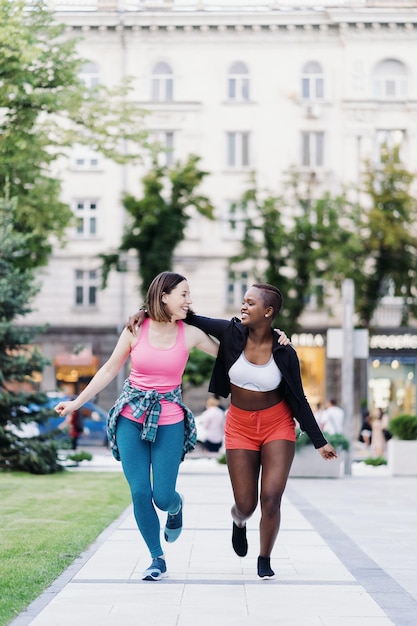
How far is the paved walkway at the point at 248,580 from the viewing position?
281 inches

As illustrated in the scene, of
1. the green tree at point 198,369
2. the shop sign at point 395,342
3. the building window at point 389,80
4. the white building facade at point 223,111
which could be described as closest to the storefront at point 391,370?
the shop sign at point 395,342

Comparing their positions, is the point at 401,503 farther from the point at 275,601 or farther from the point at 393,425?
the point at 275,601

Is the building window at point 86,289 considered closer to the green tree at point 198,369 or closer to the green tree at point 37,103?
the green tree at point 198,369

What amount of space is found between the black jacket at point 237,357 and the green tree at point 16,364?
13.6 meters

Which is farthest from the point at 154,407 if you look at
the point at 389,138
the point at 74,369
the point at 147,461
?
the point at 389,138

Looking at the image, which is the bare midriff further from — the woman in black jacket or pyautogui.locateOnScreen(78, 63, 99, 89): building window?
pyautogui.locateOnScreen(78, 63, 99, 89): building window

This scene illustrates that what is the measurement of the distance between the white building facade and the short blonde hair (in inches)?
1538

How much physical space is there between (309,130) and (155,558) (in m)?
40.4

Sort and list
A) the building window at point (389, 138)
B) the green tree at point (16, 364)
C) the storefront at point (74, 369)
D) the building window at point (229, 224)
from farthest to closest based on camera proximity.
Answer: the storefront at point (74, 369)
the building window at point (389, 138)
the building window at point (229, 224)
the green tree at point (16, 364)

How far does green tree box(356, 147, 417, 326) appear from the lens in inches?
1732

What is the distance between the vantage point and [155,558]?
8.67 m

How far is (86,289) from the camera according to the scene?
4838 cm

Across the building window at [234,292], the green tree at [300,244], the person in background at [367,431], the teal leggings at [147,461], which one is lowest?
the person in background at [367,431]

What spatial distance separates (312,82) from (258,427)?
40.7 m
